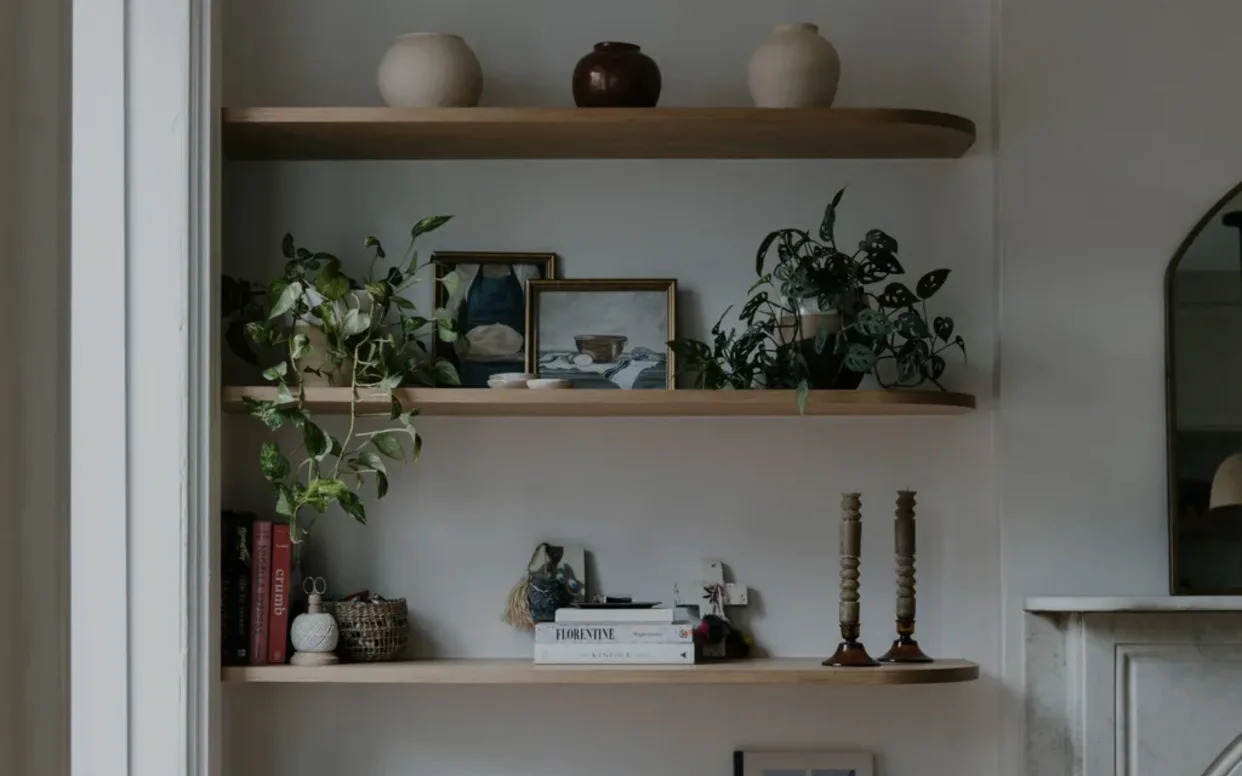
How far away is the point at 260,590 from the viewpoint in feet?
8.27

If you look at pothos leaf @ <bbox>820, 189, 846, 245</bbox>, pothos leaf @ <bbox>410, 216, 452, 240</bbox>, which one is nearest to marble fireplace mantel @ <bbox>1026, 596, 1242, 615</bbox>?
pothos leaf @ <bbox>820, 189, 846, 245</bbox>

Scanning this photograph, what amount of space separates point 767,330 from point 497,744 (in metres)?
0.86

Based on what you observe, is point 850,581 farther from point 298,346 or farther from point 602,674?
point 298,346

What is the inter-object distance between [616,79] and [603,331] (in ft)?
1.41

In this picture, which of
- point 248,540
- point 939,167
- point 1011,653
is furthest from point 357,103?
point 1011,653

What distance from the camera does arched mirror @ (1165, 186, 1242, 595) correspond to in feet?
8.38

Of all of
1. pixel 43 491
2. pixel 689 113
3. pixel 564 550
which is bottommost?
pixel 564 550

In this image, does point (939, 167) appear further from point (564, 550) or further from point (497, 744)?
point (497, 744)

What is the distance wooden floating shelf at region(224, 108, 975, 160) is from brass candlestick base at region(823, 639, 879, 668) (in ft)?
2.77

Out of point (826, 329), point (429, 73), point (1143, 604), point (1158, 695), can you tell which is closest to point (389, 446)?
point (429, 73)

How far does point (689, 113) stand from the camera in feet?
8.05

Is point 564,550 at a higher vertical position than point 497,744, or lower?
higher

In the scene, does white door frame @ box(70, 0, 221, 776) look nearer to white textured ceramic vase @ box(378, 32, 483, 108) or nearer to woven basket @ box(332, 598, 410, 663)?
woven basket @ box(332, 598, 410, 663)

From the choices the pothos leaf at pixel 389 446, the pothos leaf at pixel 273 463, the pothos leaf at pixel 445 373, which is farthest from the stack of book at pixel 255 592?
the pothos leaf at pixel 445 373
